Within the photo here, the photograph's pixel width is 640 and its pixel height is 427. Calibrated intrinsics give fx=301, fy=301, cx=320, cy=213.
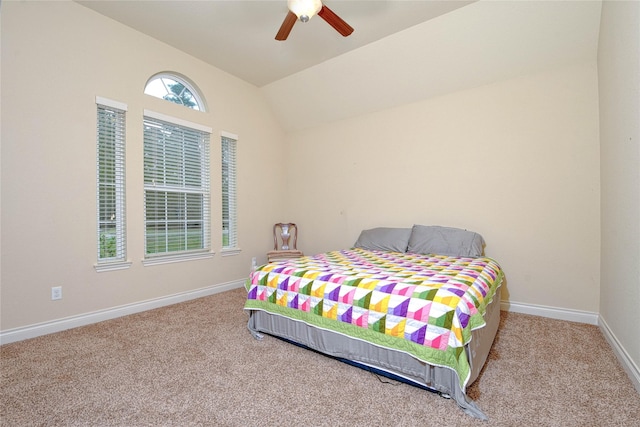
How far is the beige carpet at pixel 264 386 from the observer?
1.46 meters

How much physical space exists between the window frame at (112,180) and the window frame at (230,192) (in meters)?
1.21

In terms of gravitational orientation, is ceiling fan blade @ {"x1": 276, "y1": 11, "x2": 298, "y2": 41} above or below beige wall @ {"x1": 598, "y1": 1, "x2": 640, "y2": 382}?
above

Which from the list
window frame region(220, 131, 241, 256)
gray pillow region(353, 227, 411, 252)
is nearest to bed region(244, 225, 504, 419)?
gray pillow region(353, 227, 411, 252)

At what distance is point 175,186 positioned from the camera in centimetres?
347

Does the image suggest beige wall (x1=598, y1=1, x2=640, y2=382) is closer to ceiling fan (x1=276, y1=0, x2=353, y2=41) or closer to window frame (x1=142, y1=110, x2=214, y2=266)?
ceiling fan (x1=276, y1=0, x2=353, y2=41)

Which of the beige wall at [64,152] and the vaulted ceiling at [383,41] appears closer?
the beige wall at [64,152]

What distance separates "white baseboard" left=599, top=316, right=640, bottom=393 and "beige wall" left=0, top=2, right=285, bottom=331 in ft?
12.5

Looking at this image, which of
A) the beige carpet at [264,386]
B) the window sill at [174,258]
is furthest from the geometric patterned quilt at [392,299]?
the window sill at [174,258]

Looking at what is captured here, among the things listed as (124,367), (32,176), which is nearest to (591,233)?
(124,367)

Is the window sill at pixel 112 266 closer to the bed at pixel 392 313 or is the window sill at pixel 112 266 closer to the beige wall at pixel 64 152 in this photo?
the beige wall at pixel 64 152

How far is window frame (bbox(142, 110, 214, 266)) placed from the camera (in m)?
3.20

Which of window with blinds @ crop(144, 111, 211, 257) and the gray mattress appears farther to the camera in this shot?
window with blinds @ crop(144, 111, 211, 257)

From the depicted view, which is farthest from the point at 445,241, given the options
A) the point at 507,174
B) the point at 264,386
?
the point at 264,386

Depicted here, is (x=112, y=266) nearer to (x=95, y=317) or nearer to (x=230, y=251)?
(x=95, y=317)
